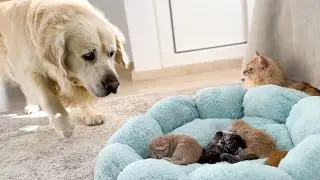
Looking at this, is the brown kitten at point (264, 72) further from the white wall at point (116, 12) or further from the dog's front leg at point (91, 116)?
the white wall at point (116, 12)

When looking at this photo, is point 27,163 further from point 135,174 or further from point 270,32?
point 270,32

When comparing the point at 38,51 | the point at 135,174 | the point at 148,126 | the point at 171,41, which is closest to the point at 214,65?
the point at 171,41

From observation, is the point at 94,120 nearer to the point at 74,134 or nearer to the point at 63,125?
the point at 74,134

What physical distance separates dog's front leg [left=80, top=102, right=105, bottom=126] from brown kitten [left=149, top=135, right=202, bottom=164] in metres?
0.71

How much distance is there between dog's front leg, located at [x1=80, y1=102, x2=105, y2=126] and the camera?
177 centimetres

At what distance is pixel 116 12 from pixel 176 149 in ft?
5.13

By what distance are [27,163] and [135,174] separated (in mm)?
694

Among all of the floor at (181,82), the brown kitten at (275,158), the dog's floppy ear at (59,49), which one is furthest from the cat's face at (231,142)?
the floor at (181,82)

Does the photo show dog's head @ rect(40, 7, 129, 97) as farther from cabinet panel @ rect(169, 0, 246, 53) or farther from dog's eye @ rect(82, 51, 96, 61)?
cabinet panel @ rect(169, 0, 246, 53)

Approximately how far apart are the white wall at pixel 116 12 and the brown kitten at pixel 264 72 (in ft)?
3.77

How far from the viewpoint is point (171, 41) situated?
2289 mm

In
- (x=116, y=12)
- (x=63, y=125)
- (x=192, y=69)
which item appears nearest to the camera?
(x=63, y=125)

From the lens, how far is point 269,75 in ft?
4.45

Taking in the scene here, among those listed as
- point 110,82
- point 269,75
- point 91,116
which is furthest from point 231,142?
point 91,116
